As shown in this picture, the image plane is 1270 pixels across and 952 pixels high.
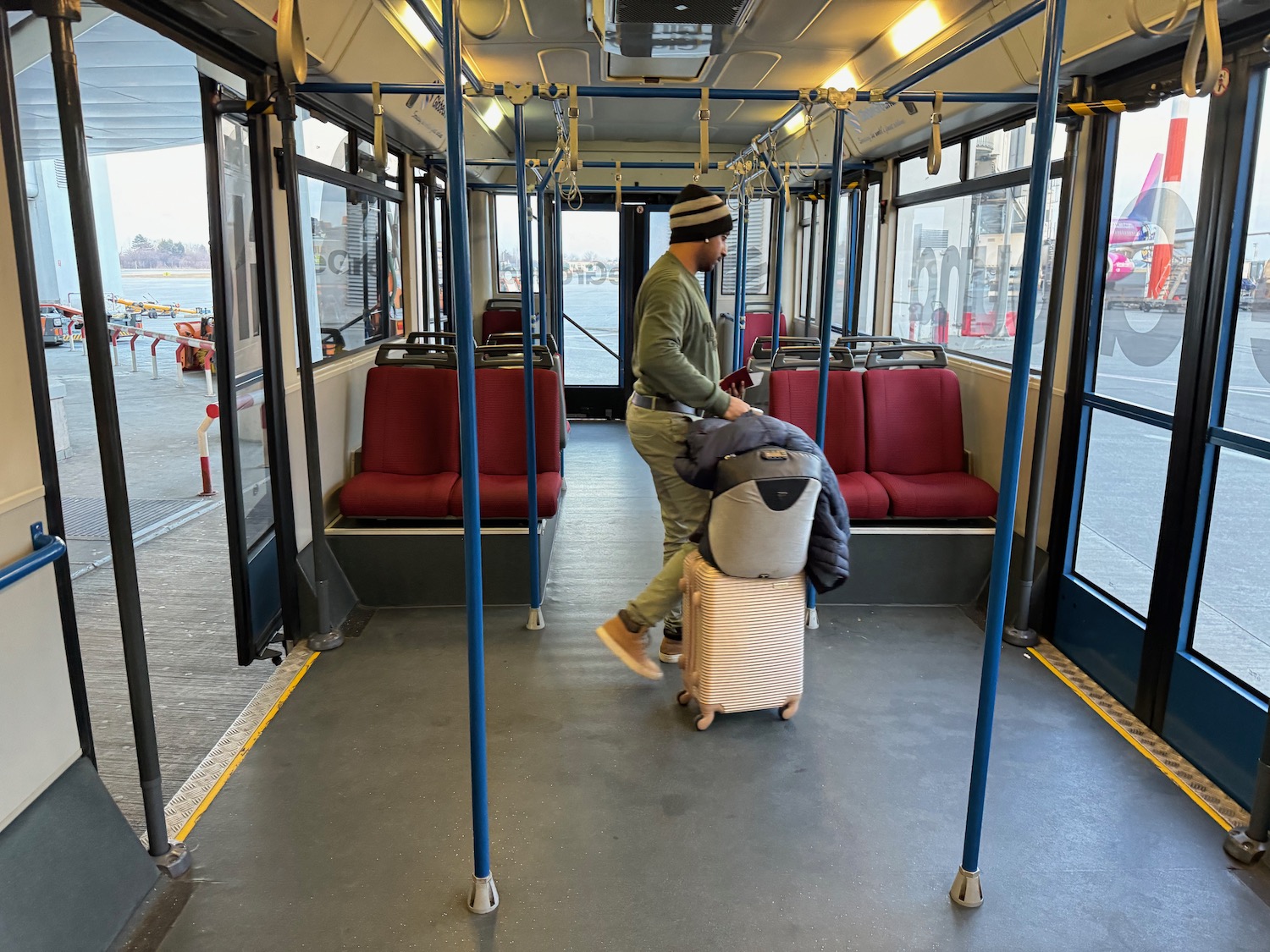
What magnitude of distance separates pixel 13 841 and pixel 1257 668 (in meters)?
3.80

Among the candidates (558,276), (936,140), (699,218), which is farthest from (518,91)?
(558,276)

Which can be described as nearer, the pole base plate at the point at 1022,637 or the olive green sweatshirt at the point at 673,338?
the olive green sweatshirt at the point at 673,338

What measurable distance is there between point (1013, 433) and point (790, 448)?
0.91 metres

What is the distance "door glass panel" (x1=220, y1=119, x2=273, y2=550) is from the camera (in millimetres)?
3605

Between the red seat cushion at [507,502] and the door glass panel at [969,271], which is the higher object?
the door glass panel at [969,271]

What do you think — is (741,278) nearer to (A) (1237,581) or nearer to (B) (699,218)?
(B) (699,218)

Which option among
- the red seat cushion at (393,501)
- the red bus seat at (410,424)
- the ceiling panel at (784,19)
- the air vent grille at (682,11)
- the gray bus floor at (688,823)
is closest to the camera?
the gray bus floor at (688,823)

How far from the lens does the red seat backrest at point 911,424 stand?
486 cm

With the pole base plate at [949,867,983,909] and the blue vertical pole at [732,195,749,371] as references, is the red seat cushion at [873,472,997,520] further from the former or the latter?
the pole base plate at [949,867,983,909]

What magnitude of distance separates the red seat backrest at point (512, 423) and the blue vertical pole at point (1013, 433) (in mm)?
2977

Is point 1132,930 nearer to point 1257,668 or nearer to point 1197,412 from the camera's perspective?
point 1257,668

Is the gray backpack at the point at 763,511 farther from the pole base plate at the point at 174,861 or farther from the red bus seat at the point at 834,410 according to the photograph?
the red bus seat at the point at 834,410

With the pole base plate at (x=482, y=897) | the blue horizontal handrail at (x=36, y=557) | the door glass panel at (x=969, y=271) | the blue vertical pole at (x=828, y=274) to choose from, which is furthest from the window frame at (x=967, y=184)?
the blue horizontal handrail at (x=36, y=557)

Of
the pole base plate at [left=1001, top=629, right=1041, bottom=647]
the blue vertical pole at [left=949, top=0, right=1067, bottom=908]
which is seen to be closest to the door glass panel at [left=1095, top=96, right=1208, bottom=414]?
the pole base plate at [left=1001, top=629, right=1041, bottom=647]
